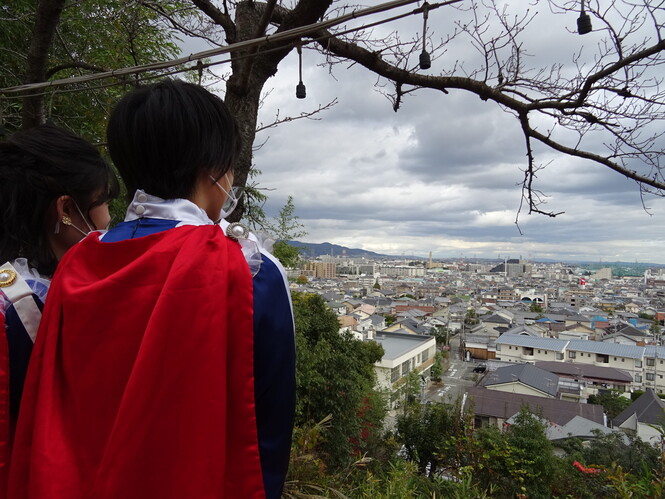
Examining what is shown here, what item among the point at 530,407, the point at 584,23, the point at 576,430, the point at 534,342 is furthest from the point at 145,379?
the point at 534,342

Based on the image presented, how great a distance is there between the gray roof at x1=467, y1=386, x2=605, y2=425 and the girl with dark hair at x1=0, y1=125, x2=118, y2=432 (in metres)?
9.53

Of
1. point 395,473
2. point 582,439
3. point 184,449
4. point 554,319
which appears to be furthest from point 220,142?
point 554,319

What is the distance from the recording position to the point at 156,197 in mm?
649

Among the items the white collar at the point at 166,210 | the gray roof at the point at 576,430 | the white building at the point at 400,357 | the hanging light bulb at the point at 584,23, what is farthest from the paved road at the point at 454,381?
the white collar at the point at 166,210

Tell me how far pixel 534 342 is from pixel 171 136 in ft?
70.0

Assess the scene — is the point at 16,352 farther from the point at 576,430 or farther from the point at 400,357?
the point at 400,357

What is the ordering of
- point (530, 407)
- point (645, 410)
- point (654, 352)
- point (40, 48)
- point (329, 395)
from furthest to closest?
point (654, 352) < point (645, 410) < point (530, 407) < point (329, 395) < point (40, 48)

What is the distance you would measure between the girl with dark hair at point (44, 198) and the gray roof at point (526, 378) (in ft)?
41.8

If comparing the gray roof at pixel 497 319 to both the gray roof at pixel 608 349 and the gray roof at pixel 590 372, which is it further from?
the gray roof at pixel 590 372

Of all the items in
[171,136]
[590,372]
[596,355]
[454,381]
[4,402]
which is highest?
[171,136]

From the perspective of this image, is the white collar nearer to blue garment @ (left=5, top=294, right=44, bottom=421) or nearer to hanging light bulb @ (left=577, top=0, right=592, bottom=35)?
blue garment @ (left=5, top=294, right=44, bottom=421)

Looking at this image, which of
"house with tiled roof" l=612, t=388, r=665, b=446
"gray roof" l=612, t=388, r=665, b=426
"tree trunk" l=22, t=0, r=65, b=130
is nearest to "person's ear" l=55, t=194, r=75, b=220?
"tree trunk" l=22, t=0, r=65, b=130

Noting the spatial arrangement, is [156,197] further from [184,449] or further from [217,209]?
[184,449]

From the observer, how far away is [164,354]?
502mm
